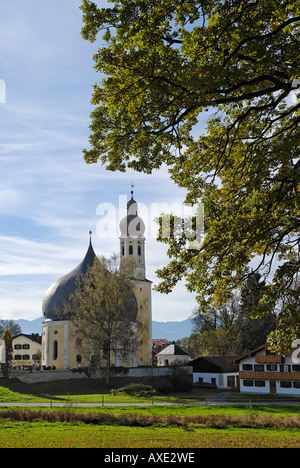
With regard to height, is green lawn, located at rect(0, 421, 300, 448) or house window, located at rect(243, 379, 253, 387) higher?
green lawn, located at rect(0, 421, 300, 448)

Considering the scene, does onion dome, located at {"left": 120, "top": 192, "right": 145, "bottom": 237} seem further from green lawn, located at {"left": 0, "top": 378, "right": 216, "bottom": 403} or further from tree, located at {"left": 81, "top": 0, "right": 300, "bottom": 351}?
tree, located at {"left": 81, "top": 0, "right": 300, "bottom": 351}

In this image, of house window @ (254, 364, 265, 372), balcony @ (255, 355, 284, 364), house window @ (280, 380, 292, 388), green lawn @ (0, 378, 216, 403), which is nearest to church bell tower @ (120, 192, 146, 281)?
green lawn @ (0, 378, 216, 403)

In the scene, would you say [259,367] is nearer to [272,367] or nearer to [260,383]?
[272,367]

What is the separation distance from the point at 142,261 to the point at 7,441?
200 ft

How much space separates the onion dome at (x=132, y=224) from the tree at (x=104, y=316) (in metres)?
22.8

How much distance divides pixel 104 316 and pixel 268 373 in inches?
674

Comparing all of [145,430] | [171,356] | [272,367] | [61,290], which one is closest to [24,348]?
[171,356]

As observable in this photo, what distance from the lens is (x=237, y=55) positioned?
11148 mm

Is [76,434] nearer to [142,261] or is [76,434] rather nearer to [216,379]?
[216,379]

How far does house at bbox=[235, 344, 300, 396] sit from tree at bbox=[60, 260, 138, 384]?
11.9 meters

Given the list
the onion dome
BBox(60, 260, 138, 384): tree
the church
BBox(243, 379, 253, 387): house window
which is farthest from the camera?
the onion dome

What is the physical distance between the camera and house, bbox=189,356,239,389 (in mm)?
54253

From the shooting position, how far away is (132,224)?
74938 mm

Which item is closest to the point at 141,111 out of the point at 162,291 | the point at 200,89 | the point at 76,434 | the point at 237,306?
the point at 200,89
